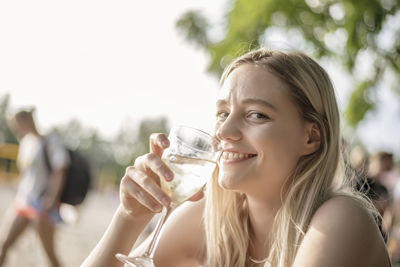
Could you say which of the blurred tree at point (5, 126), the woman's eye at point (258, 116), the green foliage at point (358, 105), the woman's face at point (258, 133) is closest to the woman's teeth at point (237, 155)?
the woman's face at point (258, 133)

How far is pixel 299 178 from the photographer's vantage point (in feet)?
6.04

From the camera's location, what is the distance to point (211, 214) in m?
2.07

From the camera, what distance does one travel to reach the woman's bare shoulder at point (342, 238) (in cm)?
145

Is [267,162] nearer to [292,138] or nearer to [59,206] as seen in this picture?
[292,138]

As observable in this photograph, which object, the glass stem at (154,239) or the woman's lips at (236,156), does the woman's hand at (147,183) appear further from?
the woman's lips at (236,156)

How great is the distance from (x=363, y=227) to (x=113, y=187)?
2849 centimetres

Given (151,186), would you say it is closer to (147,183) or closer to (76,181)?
(147,183)

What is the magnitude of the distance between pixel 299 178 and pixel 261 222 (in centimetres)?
28

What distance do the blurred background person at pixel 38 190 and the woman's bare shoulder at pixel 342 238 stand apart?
14.2ft

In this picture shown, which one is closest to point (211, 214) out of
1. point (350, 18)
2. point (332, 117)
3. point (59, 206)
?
point (332, 117)

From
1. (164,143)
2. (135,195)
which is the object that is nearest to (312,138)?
(164,143)

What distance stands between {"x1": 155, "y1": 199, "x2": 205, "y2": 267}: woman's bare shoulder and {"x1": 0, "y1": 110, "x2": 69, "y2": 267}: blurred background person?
11.9ft

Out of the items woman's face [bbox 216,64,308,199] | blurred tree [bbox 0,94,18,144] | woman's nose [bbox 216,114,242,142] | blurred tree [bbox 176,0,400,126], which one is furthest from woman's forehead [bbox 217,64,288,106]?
blurred tree [bbox 0,94,18,144]

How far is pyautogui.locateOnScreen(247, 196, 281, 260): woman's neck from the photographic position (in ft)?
6.28
